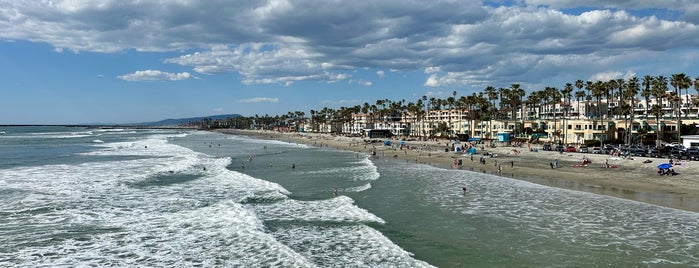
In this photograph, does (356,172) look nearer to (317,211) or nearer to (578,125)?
(317,211)

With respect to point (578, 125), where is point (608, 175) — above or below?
below

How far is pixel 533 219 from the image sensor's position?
23.3 metres

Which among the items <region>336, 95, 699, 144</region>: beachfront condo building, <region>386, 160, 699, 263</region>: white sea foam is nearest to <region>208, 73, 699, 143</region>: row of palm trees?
<region>336, 95, 699, 144</region>: beachfront condo building

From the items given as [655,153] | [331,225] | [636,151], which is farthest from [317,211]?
[636,151]

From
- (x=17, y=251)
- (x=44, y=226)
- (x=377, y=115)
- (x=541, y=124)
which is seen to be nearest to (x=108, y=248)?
(x=17, y=251)

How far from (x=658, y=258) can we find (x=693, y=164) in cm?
2861

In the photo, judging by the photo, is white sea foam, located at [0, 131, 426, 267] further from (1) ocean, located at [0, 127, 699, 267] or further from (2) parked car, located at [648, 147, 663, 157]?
(2) parked car, located at [648, 147, 663, 157]

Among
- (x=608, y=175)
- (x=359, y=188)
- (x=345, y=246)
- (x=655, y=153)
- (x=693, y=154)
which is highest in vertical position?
(x=693, y=154)

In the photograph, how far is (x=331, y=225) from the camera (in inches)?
878

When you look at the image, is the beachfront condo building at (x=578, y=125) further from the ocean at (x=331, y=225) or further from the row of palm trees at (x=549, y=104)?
the ocean at (x=331, y=225)

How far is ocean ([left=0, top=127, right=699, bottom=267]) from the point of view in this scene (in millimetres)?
17234

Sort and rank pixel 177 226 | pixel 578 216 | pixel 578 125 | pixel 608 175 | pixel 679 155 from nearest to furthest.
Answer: pixel 177 226 < pixel 578 216 < pixel 608 175 < pixel 679 155 < pixel 578 125

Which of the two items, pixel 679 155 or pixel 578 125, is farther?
pixel 578 125

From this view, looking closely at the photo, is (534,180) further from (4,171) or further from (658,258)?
(4,171)
